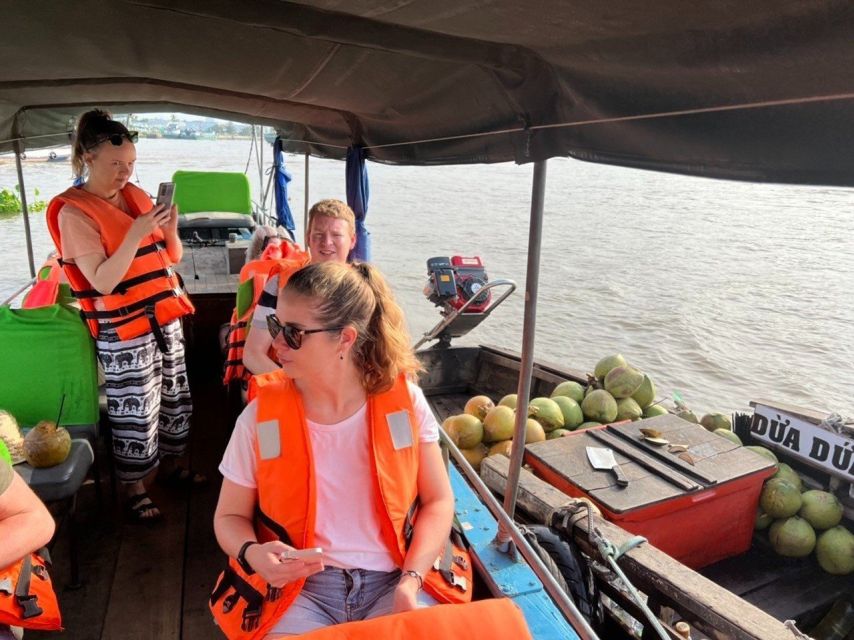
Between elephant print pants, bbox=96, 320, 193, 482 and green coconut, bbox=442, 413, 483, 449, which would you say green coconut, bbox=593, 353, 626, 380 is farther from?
elephant print pants, bbox=96, 320, 193, 482

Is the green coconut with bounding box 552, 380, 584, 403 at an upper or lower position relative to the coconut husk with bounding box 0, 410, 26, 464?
lower

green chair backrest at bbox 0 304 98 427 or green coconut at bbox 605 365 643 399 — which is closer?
green chair backrest at bbox 0 304 98 427

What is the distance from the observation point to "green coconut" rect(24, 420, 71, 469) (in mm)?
2031

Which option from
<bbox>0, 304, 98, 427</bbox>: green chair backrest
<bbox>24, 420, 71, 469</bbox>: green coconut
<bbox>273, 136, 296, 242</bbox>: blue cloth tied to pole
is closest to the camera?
<bbox>24, 420, 71, 469</bbox>: green coconut

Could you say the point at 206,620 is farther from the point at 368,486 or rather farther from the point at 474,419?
the point at 474,419

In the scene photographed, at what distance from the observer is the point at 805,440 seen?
3398 mm

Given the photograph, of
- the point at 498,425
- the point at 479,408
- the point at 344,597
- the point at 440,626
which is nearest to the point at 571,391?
the point at 479,408

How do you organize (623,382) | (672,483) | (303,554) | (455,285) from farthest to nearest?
(455,285)
(623,382)
(672,483)
(303,554)

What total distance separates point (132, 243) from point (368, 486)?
52.5 inches

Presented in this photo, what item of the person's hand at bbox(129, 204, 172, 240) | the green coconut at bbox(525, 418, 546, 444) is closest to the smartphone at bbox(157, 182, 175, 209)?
the person's hand at bbox(129, 204, 172, 240)

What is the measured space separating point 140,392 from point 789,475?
322 cm

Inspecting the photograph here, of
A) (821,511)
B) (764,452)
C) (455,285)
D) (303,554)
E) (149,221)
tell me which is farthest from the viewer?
(455,285)

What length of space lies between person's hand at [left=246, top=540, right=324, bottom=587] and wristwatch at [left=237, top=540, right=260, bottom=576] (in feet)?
0.16

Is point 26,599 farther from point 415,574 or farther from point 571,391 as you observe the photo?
point 571,391
